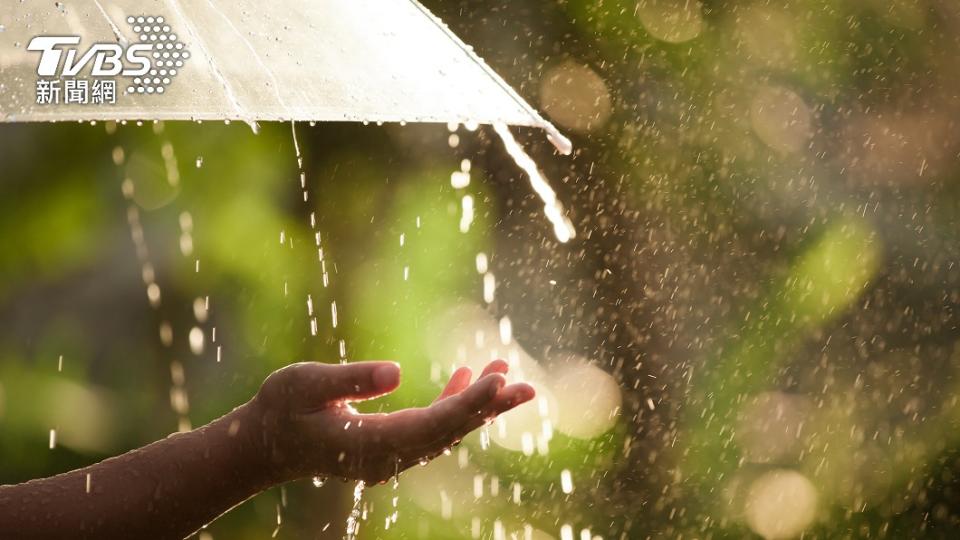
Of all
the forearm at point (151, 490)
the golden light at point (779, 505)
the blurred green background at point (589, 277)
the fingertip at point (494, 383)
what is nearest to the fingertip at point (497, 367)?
the fingertip at point (494, 383)

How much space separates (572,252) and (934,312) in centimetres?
216

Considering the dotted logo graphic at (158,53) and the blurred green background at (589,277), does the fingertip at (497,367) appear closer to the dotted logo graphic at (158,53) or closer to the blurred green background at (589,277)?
the dotted logo graphic at (158,53)

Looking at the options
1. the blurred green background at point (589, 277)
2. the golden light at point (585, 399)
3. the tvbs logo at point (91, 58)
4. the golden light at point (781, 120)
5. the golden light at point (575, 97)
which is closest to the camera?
the tvbs logo at point (91, 58)

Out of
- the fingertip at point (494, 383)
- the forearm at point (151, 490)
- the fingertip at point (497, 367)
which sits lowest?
the forearm at point (151, 490)

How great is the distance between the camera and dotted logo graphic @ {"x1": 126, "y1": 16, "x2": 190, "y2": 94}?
77.4 inches

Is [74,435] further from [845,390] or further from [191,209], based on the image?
[845,390]

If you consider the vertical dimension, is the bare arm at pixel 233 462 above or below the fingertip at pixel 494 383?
below

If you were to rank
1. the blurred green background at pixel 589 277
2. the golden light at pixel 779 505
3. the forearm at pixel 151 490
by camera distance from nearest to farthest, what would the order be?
1. the forearm at pixel 151 490
2. the blurred green background at pixel 589 277
3. the golden light at pixel 779 505

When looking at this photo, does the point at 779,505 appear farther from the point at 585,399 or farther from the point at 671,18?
the point at 671,18

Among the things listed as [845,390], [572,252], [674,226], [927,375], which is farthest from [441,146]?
[927,375]

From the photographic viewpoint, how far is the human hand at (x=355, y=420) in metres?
1.52

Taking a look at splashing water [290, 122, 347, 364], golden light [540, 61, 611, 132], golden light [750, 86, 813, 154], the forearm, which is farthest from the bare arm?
golden light [750, 86, 813, 154]

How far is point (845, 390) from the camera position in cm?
618

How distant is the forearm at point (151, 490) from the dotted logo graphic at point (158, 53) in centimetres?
69
